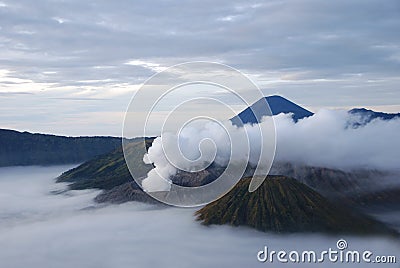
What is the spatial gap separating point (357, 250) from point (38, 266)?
11398cm

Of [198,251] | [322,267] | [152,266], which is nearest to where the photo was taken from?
[322,267]

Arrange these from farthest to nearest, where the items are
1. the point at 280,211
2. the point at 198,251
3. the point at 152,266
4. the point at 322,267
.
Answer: the point at 280,211 < the point at 198,251 < the point at 152,266 < the point at 322,267

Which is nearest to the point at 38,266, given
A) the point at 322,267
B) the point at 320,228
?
the point at 322,267

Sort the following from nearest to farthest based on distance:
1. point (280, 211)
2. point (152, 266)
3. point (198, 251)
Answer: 1. point (152, 266)
2. point (198, 251)
3. point (280, 211)

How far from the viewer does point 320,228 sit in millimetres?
184500

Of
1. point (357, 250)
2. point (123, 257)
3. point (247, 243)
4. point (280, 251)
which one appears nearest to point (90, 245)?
point (123, 257)

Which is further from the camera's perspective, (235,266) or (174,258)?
(174,258)

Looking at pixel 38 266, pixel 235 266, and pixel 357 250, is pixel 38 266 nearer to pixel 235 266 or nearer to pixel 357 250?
pixel 235 266

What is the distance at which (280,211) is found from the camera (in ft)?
639

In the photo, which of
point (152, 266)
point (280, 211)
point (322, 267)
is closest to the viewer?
point (322, 267)

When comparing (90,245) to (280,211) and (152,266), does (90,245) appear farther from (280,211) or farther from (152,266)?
(280,211)

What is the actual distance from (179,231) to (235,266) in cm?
4659

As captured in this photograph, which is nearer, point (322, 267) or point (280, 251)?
point (322, 267)

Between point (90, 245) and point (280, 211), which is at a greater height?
point (280, 211)
